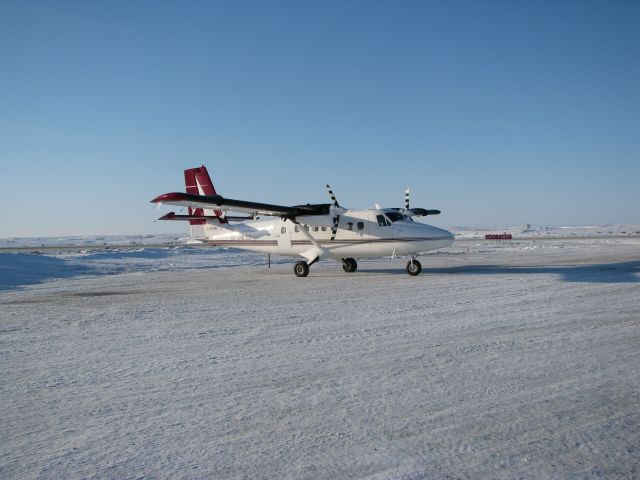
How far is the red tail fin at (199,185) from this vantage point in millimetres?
23000

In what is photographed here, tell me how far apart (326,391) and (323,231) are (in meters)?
14.9

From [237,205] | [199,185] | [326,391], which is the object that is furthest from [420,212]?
[326,391]

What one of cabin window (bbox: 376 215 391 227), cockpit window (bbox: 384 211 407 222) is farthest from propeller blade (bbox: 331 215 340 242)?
cockpit window (bbox: 384 211 407 222)

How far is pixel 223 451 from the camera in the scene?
3.71 m

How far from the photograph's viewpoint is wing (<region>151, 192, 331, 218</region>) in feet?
52.3

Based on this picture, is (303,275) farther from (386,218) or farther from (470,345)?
(470,345)

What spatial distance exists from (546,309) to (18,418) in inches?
355

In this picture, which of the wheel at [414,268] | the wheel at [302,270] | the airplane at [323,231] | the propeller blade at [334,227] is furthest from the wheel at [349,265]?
the wheel at [414,268]

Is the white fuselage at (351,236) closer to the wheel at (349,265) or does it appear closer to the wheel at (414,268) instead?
the wheel at (414,268)

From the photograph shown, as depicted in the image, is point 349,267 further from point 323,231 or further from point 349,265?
point 323,231

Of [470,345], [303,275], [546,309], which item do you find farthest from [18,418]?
[303,275]

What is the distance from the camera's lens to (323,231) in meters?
19.8

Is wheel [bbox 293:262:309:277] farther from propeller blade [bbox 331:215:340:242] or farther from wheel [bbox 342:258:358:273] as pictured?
wheel [bbox 342:258:358:273]

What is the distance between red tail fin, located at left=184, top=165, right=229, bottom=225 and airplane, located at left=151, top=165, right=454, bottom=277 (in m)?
0.62
